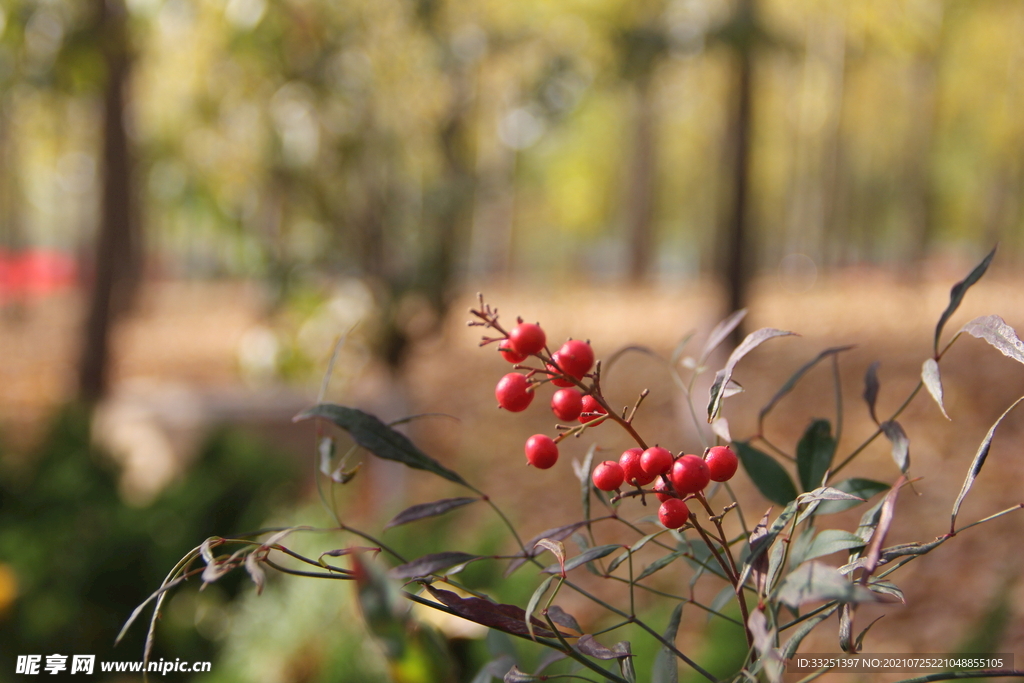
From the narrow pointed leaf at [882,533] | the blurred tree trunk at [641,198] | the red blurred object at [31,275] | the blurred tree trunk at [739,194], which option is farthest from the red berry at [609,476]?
the blurred tree trunk at [641,198]

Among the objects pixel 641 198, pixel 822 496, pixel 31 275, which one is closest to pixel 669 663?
pixel 822 496

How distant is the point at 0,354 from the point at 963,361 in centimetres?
973

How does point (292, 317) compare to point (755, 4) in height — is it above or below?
below

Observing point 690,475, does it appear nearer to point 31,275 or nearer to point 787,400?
point 787,400

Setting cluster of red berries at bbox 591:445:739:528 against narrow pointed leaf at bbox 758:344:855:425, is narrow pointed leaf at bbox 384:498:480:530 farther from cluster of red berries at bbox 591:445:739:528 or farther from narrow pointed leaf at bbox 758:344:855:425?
narrow pointed leaf at bbox 758:344:855:425

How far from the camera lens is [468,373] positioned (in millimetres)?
6824

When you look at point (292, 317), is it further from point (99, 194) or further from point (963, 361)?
point (963, 361)

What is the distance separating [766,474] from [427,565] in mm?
330

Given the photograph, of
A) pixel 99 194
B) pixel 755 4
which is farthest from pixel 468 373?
pixel 755 4

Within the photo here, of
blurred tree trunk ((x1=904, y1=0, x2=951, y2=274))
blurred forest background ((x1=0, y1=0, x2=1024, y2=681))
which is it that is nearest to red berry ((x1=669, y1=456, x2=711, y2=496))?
blurred forest background ((x1=0, y1=0, x2=1024, y2=681))

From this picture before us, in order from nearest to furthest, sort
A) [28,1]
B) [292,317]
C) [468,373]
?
[28,1]
[292,317]
[468,373]

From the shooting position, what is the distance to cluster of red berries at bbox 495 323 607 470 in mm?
581

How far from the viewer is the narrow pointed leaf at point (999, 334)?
485 mm

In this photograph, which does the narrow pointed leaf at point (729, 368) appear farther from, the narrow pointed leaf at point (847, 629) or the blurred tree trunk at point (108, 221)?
the blurred tree trunk at point (108, 221)
